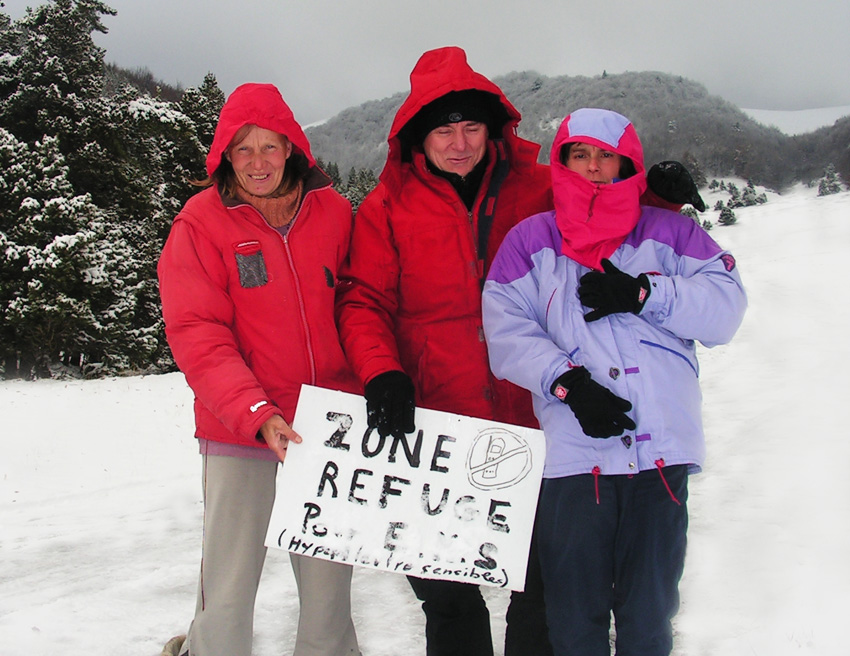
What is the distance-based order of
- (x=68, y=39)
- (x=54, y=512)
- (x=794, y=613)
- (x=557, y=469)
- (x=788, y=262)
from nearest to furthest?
(x=557, y=469) < (x=794, y=613) < (x=54, y=512) < (x=68, y=39) < (x=788, y=262)

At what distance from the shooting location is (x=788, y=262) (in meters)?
20.2

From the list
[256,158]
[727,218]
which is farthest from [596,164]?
[727,218]

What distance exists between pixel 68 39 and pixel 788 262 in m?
23.5

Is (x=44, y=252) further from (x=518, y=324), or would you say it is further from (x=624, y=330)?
(x=624, y=330)

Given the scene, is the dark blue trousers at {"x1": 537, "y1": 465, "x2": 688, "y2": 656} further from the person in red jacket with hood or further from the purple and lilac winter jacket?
the person in red jacket with hood

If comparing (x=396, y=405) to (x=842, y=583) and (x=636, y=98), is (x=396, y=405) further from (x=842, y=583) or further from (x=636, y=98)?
(x=636, y=98)

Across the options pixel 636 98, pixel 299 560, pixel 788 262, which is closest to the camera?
pixel 299 560

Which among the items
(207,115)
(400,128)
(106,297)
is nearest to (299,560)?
(400,128)

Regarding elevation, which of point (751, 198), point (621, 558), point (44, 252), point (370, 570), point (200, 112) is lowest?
point (370, 570)

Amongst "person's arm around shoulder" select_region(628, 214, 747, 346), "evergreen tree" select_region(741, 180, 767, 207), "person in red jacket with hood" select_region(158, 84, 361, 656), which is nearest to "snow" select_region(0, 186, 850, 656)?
"person in red jacket with hood" select_region(158, 84, 361, 656)

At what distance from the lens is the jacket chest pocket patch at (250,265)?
2119mm

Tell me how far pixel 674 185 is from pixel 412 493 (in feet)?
4.65

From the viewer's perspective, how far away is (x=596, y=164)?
2051mm

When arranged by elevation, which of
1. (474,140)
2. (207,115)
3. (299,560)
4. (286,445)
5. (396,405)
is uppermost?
(207,115)
